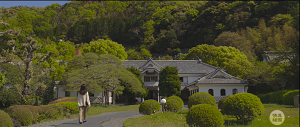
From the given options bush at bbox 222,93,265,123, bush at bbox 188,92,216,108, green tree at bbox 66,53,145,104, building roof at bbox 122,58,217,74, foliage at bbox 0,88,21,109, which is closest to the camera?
bush at bbox 222,93,265,123

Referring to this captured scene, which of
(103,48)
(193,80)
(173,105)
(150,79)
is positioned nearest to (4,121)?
(173,105)

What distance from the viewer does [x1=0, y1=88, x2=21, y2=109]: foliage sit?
19939mm

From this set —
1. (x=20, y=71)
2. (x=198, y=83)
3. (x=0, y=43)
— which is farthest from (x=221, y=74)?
(x=0, y=43)

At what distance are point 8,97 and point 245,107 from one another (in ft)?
60.8

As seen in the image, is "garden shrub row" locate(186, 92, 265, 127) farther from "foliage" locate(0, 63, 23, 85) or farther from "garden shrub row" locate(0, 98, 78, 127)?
"foliage" locate(0, 63, 23, 85)

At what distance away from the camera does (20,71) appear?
71.5 feet

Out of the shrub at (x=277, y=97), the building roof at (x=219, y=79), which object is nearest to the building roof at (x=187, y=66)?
the building roof at (x=219, y=79)

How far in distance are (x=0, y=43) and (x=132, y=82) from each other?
127ft

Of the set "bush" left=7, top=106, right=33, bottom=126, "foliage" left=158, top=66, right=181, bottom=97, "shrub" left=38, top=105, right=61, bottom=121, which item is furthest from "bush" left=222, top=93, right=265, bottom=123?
"foliage" left=158, top=66, right=181, bottom=97

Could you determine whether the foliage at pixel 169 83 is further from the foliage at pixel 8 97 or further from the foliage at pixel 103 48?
the foliage at pixel 103 48

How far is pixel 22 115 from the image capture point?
1202 cm

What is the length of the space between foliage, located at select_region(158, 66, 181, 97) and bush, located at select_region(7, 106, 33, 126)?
2183 cm

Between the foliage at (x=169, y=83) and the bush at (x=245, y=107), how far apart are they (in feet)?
70.4

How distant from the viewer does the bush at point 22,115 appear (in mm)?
11914
